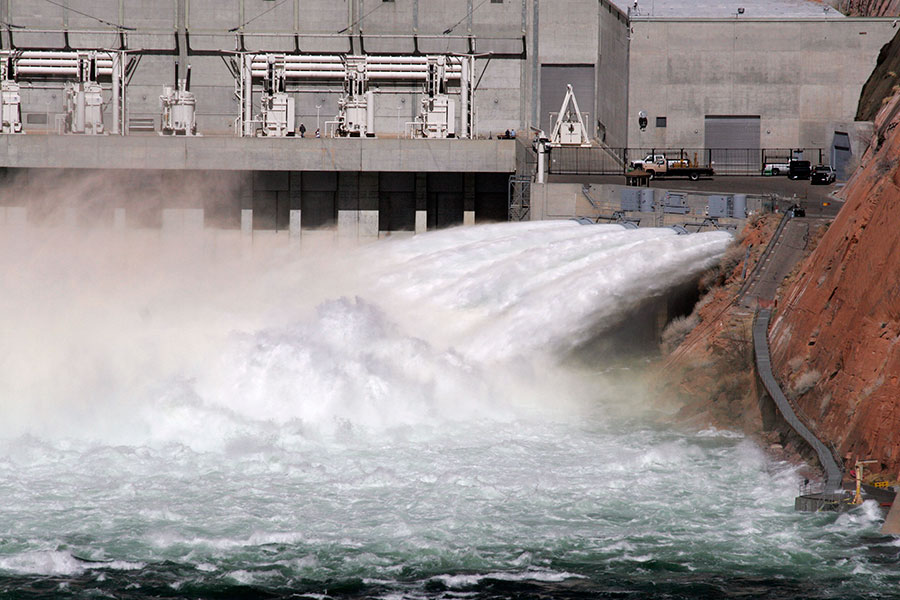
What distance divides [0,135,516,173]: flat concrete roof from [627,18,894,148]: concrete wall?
843 inches

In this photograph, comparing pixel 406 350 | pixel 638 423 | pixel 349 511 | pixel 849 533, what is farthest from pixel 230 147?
pixel 849 533

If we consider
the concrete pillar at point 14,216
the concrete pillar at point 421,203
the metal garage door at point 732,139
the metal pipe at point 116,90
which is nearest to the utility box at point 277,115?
the metal pipe at point 116,90

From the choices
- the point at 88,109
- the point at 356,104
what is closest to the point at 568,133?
the point at 356,104

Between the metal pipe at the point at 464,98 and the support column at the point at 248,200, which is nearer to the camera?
the support column at the point at 248,200

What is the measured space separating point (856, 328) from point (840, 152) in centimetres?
3821

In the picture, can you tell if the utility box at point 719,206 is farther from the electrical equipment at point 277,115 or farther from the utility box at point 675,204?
the electrical equipment at point 277,115

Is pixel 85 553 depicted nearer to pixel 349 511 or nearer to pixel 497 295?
pixel 349 511

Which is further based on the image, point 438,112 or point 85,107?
point 438,112

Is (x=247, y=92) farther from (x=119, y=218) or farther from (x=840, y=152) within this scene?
(x=840, y=152)

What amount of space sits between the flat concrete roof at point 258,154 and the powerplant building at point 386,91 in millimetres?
61

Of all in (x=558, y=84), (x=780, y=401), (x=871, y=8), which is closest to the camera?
(x=780, y=401)

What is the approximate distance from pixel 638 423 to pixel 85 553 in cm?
A: 1567

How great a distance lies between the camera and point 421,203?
51156 mm

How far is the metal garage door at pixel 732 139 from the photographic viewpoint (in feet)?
219
